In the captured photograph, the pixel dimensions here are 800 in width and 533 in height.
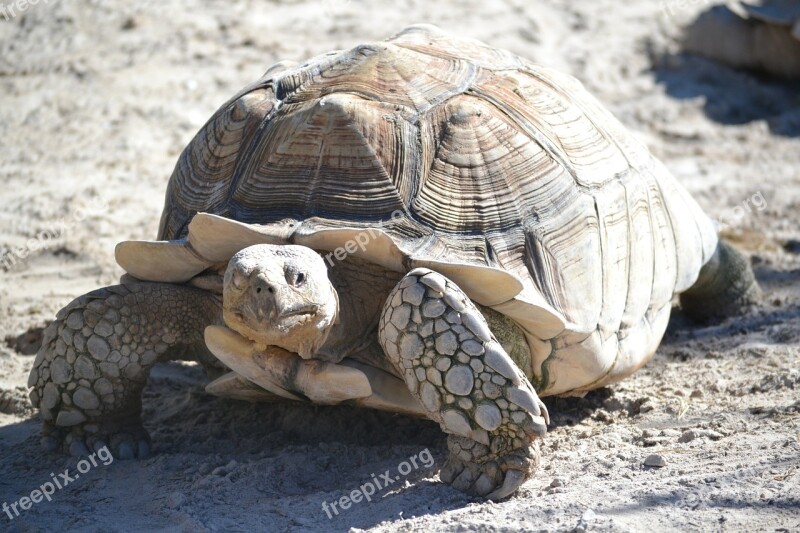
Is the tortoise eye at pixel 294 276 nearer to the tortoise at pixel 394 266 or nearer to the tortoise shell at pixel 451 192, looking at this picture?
the tortoise at pixel 394 266

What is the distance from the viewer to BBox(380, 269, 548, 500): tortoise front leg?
10.4 feet

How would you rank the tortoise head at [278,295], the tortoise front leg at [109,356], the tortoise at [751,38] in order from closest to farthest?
the tortoise head at [278,295] → the tortoise front leg at [109,356] → the tortoise at [751,38]

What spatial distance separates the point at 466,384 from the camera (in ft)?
10.5

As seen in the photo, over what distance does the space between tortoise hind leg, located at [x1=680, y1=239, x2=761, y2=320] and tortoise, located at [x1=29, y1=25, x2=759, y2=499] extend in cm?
94

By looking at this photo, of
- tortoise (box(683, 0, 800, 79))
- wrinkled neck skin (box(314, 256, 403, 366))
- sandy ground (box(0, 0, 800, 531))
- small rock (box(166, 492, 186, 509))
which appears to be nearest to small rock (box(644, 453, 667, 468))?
sandy ground (box(0, 0, 800, 531))

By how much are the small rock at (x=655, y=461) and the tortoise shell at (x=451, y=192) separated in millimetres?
493

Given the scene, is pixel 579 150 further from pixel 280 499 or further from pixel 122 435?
pixel 122 435

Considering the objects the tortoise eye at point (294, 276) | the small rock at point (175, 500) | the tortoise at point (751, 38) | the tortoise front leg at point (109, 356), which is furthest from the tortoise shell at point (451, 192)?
the tortoise at point (751, 38)

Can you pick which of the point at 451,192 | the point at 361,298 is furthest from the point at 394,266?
the point at 451,192

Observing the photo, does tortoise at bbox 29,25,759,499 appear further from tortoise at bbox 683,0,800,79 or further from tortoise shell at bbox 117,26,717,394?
tortoise at bbox 683,0,800,79

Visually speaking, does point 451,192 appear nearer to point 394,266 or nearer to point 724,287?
point 394,266

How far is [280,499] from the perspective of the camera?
3283mm

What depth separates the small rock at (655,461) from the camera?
130 inches

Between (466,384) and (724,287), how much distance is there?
7.96ft
